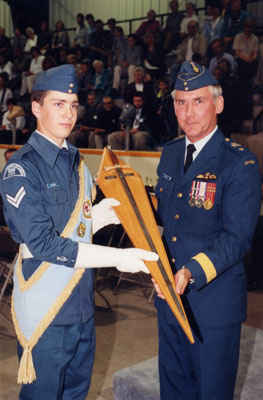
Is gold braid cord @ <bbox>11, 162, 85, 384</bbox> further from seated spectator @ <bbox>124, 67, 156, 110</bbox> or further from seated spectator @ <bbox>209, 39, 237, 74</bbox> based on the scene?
seated spectator @ <bbox>209, 39, 237, 74</bbox>

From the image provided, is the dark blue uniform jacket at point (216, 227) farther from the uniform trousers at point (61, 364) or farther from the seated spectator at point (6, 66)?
the seated spectator at point (6, 66)

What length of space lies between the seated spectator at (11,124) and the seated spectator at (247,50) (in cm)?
463

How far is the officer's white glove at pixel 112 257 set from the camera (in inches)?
65.4

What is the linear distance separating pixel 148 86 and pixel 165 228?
6063 mm

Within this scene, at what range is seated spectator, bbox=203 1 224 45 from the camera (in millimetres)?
8125

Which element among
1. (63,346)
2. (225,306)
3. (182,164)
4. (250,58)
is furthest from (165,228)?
(250,58)

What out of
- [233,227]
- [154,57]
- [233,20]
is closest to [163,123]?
[233,20]

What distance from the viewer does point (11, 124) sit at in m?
9.73

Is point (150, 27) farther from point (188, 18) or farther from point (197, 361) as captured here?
point (197, 361)

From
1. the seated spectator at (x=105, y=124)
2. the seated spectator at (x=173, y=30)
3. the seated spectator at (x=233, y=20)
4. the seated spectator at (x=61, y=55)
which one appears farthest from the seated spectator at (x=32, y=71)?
the seated spectator at (x=233, y=20)

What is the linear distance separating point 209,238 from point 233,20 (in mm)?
7168

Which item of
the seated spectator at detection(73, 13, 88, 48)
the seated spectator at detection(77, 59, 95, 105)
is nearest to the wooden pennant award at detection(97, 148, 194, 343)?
→ the seated spectator at detection(77, 59, 95, 105)

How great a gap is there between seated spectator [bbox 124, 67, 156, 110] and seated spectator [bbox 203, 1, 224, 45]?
4.54 feet

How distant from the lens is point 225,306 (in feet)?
6.35
